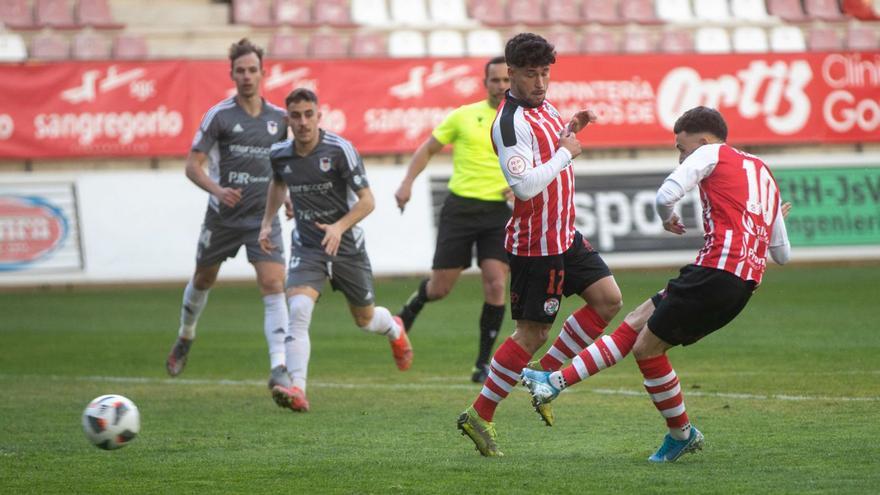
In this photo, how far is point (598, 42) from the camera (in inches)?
982

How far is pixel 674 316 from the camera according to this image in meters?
6.81

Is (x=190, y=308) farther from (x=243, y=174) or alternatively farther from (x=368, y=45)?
(x=368, y=45)

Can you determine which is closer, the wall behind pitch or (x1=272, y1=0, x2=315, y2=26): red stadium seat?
the wall behind pitch

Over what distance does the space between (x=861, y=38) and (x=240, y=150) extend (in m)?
17.7

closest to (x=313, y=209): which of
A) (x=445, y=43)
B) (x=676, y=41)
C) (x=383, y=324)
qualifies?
(x=383, y=324)

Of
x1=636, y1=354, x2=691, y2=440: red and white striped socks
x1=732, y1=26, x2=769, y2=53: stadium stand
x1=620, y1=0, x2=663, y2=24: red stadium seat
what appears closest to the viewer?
x1=636, y1=354, x2=691, y2=440: red and white striped socks

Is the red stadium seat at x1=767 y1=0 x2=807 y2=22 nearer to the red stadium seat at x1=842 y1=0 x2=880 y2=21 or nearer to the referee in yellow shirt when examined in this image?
the red stadium seat at x1=842 y1=0 x2=880 y2=21

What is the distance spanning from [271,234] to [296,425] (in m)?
2.11

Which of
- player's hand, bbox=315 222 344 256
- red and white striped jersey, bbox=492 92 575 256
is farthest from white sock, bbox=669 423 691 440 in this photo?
player's hand, bbox=315 222 344 256

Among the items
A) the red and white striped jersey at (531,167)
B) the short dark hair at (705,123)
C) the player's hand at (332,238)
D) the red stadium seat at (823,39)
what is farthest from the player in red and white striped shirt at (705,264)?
the red stadium seat at (823,39)

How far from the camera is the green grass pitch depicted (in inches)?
260

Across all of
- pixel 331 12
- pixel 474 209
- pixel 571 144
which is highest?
pixel 571 144

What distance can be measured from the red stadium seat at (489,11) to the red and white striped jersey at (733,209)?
19.1 m

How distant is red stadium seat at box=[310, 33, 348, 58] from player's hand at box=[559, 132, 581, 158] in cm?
1702
